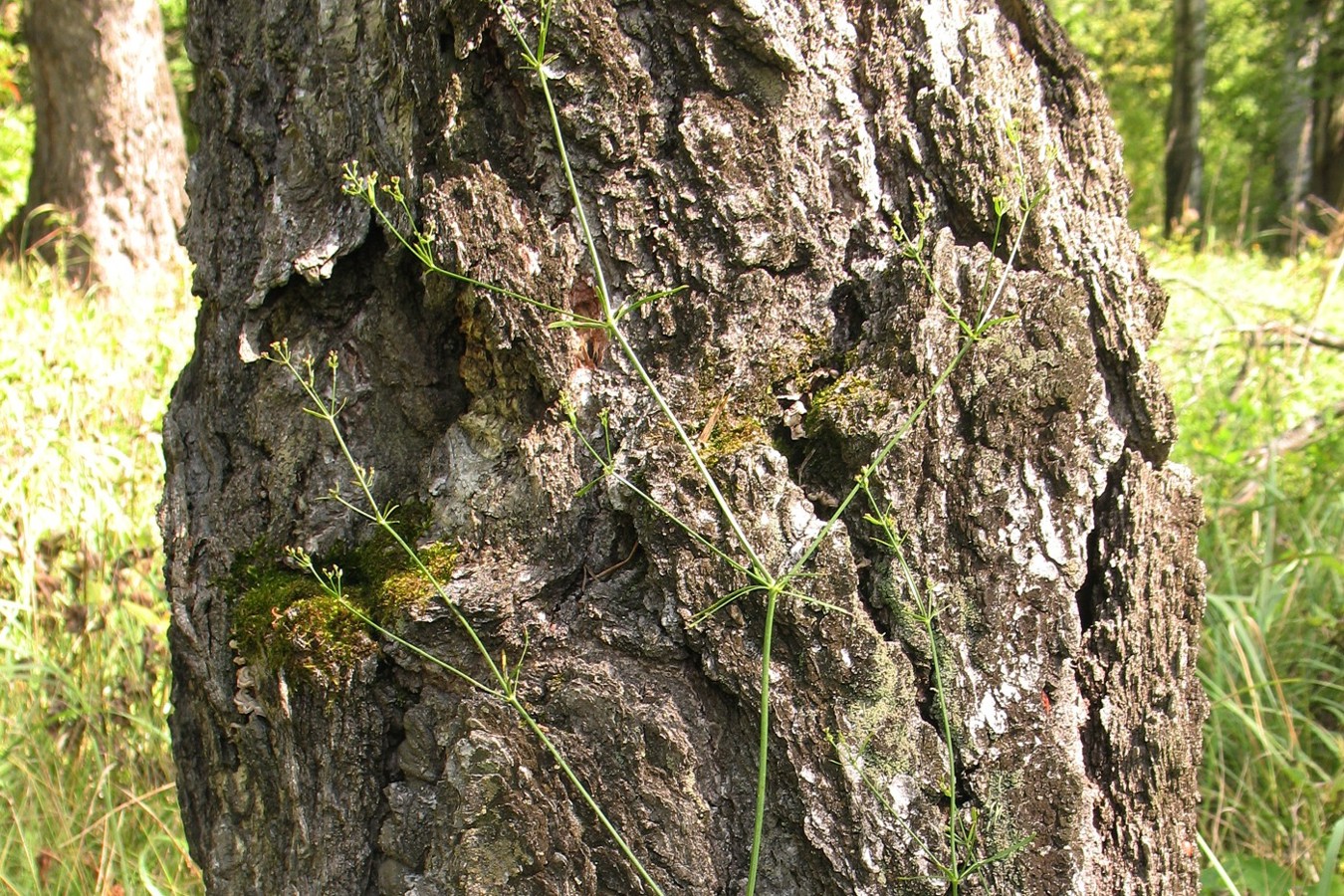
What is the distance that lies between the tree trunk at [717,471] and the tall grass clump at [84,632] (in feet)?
3.58

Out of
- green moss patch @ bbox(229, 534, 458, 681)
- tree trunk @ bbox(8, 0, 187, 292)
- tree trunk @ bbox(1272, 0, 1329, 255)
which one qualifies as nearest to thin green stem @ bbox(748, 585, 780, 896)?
green moss patch @ bbox(229, 534, 458, 681)

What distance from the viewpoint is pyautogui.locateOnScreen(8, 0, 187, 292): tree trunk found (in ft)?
18.5

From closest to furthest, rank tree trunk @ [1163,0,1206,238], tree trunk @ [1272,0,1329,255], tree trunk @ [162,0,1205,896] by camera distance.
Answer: tree trunk @ [162,0,1205,896]
tree trunk @ [1272,0,1329,255]
tree trunk @ [1163,0,1206,238]

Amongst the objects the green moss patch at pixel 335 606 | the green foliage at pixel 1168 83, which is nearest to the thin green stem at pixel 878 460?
the green moss patch at pixel 335 606

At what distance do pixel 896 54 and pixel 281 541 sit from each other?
1111 millimetres

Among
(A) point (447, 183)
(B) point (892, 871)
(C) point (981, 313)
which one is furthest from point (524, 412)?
(B) point (892, 871)

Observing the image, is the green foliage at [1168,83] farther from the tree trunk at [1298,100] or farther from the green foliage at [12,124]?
the green foliage at [12,124]

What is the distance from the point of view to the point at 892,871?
4.05 ft

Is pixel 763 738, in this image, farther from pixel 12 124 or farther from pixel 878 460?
pixel 12 124

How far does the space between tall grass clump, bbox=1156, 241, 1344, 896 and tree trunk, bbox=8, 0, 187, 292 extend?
5.50 m

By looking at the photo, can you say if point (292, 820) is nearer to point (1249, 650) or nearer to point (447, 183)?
point (447, 183)

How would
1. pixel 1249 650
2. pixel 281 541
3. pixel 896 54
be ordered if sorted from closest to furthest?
pixel 896 54 → pixel 281 541 → pixel 1249 650

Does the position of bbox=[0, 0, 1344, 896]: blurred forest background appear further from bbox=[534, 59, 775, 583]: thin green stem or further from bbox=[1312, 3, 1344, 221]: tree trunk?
bbox=[1312, 3, 1344, 221]: tree trunk

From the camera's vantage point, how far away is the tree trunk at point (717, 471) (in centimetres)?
126
